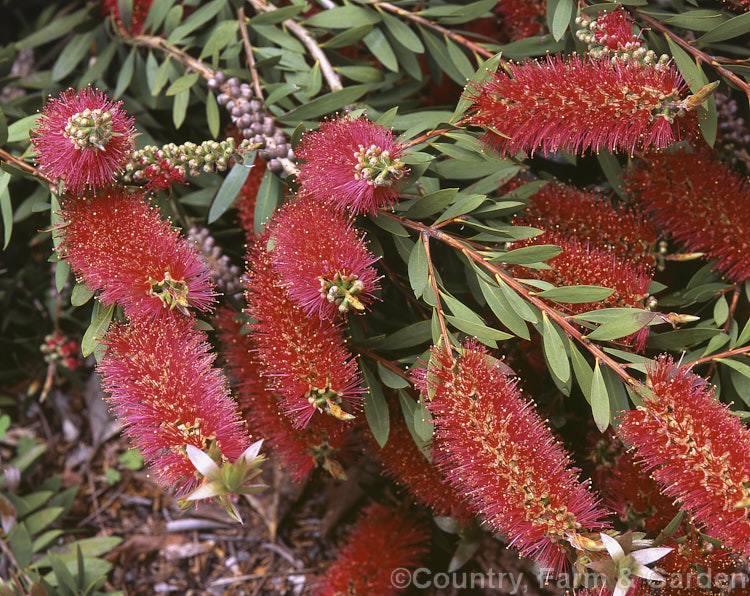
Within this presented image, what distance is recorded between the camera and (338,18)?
145 centimetres

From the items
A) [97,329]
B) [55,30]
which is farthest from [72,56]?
[97,329]

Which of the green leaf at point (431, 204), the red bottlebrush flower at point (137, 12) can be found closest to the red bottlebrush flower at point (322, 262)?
the green leaf at point (431, 204)

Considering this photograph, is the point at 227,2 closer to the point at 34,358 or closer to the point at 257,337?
the point at 257,337

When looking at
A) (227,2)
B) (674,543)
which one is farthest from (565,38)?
(674,543)

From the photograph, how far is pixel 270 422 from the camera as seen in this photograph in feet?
4.21

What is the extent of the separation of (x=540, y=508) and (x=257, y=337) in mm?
564

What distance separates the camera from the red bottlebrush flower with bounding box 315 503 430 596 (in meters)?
1.44

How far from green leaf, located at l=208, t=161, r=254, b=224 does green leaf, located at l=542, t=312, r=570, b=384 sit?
69cm

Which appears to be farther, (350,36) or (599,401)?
(350,36)

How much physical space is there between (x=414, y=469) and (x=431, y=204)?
0.55 metres

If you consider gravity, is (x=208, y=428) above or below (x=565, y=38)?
below

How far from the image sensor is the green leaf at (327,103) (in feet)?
4.39

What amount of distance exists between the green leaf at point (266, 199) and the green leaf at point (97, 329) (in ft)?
1.08

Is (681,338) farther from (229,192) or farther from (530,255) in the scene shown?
(229,192)
